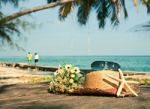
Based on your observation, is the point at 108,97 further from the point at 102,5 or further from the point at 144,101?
the point at 102,5

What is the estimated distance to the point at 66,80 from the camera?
1201 centimetres

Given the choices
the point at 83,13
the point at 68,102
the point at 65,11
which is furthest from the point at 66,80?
the point at 83,13

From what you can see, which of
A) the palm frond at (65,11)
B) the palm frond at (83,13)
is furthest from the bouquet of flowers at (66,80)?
the palm frond at (65,11)

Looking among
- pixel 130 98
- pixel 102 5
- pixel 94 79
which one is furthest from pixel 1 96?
pixel 102 5

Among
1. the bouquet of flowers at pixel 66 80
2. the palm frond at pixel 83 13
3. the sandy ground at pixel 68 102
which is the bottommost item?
the sandy ground at pixel 68 102

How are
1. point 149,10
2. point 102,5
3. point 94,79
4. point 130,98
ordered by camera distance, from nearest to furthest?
point 130,98
point 94,79
point 149,10
point 102,5

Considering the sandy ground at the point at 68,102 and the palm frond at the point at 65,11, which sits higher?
the palm frond at the point at 65,11

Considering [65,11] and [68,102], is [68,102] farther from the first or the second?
[65,11]

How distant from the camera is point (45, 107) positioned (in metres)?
9.12

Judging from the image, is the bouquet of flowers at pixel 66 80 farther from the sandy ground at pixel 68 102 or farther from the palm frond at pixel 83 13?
the palm frond at pixel 83 13

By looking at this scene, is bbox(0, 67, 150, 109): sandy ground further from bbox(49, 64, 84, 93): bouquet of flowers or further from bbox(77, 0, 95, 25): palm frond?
bbox(77, 0, 95, 25): palm frond

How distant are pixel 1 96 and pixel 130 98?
3.42m

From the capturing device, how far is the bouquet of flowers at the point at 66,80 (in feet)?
39.1

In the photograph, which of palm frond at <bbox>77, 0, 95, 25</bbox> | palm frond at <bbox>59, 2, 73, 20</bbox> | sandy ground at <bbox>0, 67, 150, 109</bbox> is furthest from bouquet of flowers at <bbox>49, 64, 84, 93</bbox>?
palm frond at <bbox>59, 2, 73, 20</bbox>
